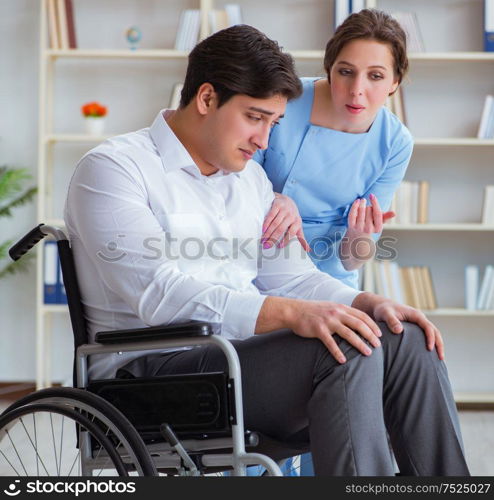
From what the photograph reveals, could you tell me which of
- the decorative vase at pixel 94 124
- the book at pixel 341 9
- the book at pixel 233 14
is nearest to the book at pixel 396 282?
the book at pixel 341 9

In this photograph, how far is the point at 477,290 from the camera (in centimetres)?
417

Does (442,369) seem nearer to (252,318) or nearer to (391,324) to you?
(391,324)

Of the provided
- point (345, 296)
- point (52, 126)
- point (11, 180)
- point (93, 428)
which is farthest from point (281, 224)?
point (52, 126)

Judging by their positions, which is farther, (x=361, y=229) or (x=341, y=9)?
(x=341, y=9)

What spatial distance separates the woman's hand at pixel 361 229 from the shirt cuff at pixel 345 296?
0.37 metres

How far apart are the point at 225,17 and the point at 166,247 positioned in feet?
9.17

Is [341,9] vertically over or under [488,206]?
over

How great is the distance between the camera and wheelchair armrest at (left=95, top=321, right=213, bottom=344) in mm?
1363

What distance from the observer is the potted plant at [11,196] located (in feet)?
13.6

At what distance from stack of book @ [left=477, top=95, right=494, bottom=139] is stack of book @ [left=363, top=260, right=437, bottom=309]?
708 millimetres

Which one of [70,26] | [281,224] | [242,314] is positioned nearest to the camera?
[242,314]

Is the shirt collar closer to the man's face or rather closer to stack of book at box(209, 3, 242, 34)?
the man's face

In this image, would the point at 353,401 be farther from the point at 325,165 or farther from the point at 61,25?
the point at 61,25

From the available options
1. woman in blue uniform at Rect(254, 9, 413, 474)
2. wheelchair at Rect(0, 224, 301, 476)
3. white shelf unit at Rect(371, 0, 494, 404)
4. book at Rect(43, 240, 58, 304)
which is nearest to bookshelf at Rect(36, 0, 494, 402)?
white shelf unit at Rect(371, 0, 494, 404)
